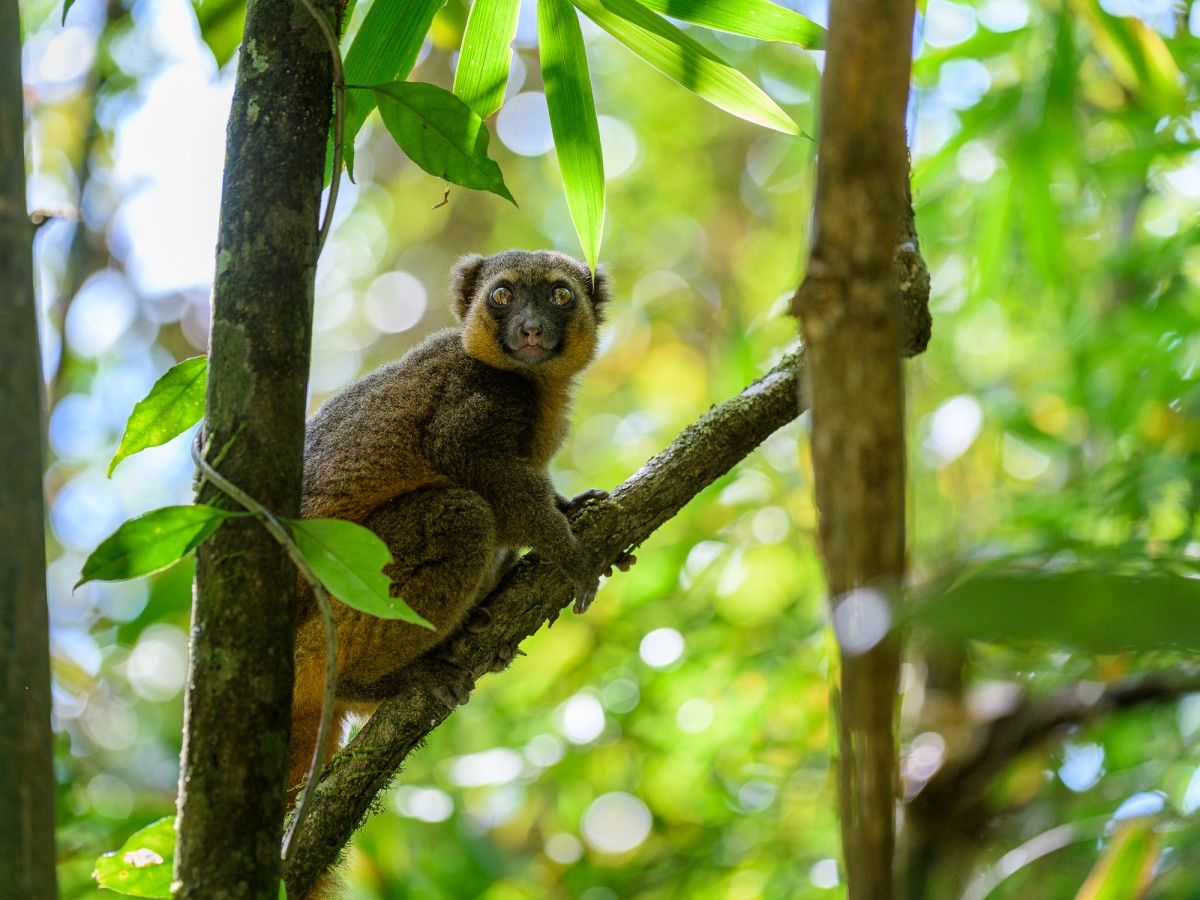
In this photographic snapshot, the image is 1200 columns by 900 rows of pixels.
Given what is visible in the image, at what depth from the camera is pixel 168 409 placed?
8.29ft

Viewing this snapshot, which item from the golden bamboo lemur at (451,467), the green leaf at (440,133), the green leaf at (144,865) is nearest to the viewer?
the green leaf at (144,865)

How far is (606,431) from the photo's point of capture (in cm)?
984

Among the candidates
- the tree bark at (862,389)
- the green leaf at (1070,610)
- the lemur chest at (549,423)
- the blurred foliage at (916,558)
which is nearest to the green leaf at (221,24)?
the blurred foliage at (916,558)

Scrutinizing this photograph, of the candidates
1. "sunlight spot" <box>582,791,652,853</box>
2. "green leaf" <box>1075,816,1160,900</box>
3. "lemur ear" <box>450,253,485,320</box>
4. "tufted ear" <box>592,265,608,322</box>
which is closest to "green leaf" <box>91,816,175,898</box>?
"green leaf" <box>1075,816,1160,900</box>

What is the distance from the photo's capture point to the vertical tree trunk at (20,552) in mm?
1615

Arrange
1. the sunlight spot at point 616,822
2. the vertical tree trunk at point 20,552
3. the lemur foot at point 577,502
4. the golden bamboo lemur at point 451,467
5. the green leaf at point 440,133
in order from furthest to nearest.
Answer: the sunlight spot at point 616,822, the lemur foot at point 577,502, the golden bamboo lemur at point 451,467, the green leaf at point 440,133, the vertical tree trunk at point 20,552

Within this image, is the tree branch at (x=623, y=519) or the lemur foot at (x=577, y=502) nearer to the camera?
the tree branch at (x=623, y=519)

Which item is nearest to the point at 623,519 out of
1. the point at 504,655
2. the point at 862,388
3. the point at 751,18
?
the point at 504,655

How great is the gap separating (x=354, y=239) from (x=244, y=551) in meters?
13.2

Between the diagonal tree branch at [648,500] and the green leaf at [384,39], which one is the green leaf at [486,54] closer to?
the green leaf at [384,39]

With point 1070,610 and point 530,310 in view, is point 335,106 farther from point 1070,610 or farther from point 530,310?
point 530,310

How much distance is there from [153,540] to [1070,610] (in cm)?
145

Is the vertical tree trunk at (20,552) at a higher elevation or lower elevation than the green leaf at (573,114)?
lower

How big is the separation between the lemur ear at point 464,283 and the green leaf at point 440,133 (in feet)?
8.87
